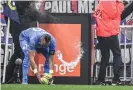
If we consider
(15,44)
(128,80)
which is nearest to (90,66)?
(128,80)

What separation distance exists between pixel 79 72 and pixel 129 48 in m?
1.04

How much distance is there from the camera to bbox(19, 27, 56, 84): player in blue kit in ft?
25.4

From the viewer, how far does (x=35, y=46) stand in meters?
7.87

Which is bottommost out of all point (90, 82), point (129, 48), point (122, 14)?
point (90, 82)

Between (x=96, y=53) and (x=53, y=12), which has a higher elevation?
(x=53, y=12)

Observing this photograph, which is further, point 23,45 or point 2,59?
point 2,59

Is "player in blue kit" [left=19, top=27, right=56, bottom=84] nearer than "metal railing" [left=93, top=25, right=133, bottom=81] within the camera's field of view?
Yes

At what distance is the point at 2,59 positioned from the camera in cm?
861

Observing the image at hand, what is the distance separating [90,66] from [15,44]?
1334 mm

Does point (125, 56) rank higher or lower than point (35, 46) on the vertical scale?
lower

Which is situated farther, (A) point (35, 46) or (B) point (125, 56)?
(B) point (125, 56)

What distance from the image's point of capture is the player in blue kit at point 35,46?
7.75 m

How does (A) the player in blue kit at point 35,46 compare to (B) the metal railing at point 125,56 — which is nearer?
(A) the player in blue kit at point 35,46

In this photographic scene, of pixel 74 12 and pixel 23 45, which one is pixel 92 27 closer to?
pixel 74 12
